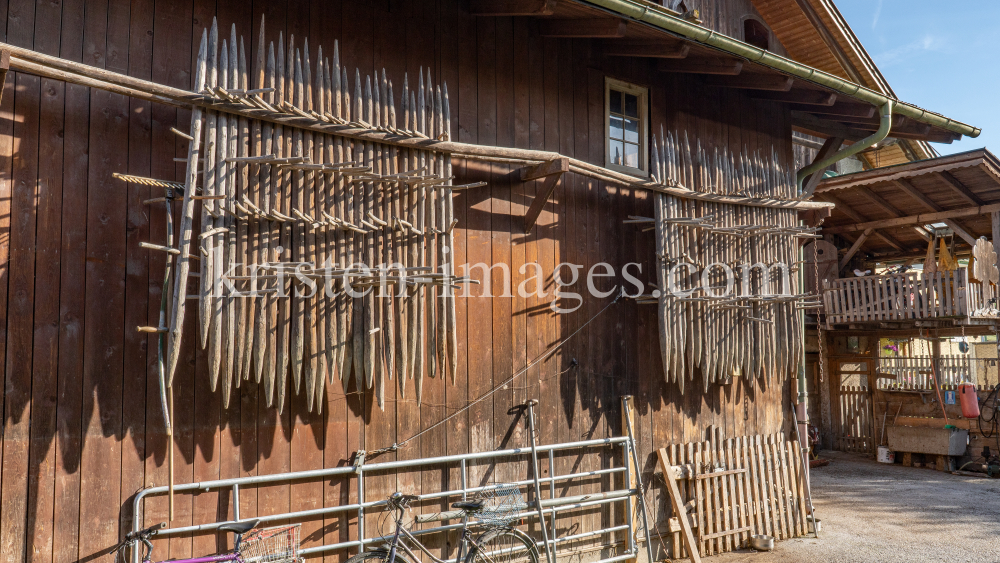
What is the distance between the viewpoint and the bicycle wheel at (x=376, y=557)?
A: 4.97 meters

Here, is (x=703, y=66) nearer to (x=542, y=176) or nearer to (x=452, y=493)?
(x=542, y=176)

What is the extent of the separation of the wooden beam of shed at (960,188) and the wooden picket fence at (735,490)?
763 centimetres

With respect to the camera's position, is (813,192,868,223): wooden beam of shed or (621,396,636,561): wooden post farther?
(813,192,868,223): wooden beam of shed

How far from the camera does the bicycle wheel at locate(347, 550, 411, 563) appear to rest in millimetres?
4969

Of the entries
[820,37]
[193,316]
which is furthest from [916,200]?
[193,316]

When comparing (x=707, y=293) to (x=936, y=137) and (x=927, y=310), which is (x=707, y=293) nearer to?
(x=936, y=137)

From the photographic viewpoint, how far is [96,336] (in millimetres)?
4617

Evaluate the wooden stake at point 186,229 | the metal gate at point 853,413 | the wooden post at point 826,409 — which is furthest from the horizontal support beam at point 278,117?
the wooden post at point 826,409

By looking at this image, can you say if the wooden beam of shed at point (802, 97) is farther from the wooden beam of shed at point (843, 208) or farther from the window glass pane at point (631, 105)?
the wooden beam of shed at point (843, 208)

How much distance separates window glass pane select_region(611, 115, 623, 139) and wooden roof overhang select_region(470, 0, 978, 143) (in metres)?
0.68

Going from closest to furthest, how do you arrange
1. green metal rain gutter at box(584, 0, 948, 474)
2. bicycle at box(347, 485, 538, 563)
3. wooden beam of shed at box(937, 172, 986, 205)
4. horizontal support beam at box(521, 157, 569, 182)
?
1. bicycle at box(347, 485, 538, 563)
2. horizontal support beam at box(521, 157, 569, 182)
3. green metal rain gutter at box(584, 0, 948, 474)
4. wooden beam of shed at box(937, 172, 986, 205)

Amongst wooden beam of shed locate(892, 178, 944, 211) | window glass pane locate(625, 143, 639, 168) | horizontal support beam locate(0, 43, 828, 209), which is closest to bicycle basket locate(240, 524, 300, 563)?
horizontal support beam locate(0, 43, 828, 209)

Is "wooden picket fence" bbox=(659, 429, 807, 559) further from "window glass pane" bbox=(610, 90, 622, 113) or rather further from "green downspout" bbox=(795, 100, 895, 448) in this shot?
"window glass pane" bbox=(610, 90, 622, 113)

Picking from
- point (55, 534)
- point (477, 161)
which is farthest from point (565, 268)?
point (55, 534)
